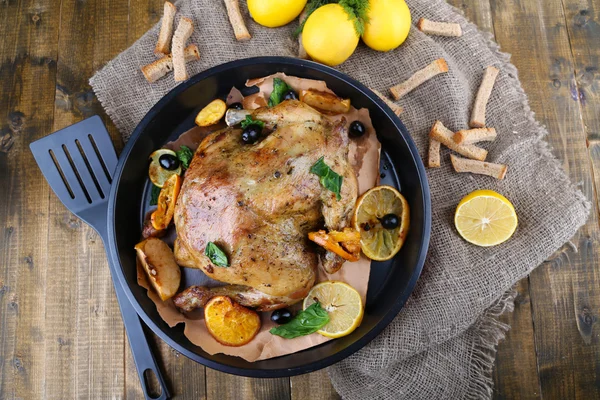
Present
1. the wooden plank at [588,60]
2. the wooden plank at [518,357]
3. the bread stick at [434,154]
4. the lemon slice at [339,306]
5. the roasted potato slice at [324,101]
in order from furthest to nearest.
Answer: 1. the wooden plank at [588,60]
2. the wooden plank at [518,357]
3. the bread stick at [434,154]
4. the roasted potato slice at [324,101]
5. the lemon slice at [339,306]

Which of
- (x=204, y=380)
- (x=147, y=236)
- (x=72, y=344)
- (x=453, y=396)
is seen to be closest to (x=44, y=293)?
(x=72, y=344)

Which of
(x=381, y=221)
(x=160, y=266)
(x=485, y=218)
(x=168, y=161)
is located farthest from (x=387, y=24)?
(x=160, y=266)

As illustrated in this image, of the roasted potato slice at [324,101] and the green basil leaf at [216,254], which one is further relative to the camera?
the roasted potato slice at [324,101]

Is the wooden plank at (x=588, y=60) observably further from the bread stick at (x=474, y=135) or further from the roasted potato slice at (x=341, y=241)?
the roasted potato slice at (x=341, y=241)

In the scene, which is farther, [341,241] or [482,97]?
[482,97]

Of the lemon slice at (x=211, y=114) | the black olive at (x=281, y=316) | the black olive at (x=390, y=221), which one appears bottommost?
the black olive at (x=281, y=316)

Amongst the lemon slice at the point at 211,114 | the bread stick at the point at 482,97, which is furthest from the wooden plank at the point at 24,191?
the bread stick at the point at 482,97

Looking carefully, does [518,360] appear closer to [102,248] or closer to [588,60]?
[588,60]
